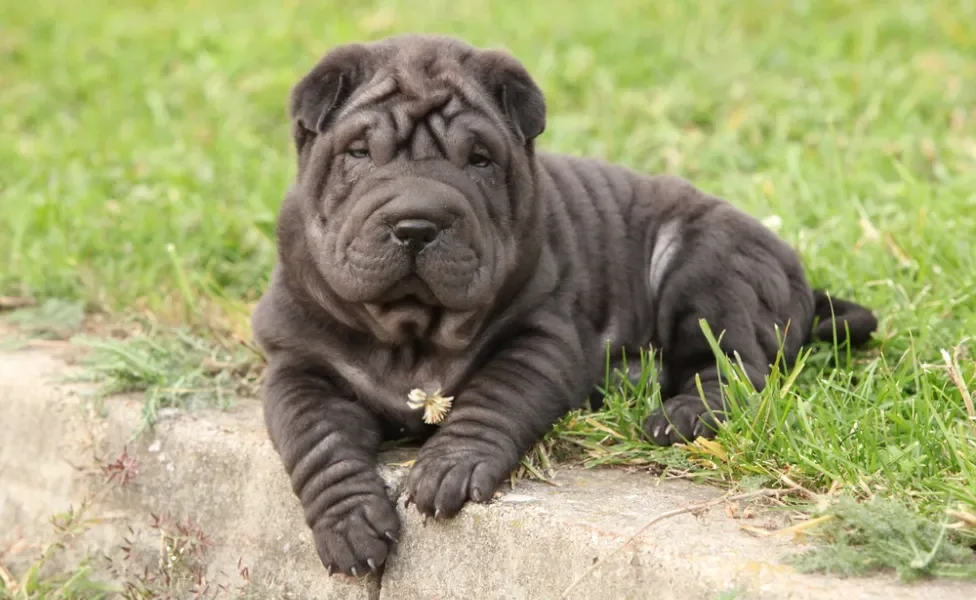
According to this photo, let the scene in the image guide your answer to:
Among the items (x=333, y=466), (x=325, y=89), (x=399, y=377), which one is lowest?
(x=333, y=466)

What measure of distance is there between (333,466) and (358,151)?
1.01 meters

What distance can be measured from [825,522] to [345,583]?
4.99 ft

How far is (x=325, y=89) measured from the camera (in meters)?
4.17

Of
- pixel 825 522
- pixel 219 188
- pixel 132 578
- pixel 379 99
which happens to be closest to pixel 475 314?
pixel 379 99

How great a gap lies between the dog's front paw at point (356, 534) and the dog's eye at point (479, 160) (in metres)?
1.12

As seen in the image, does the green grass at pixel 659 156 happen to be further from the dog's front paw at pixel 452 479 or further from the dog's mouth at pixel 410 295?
the dog's mouth at pixel 410 295

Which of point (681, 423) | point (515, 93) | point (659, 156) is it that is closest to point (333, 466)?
point (681, 423)

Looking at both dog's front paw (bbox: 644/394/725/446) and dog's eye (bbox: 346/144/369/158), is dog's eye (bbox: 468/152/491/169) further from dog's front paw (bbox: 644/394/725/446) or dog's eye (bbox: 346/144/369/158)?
dog's front paw (bbox: 644/394/725/446)

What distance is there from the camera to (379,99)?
161 inches

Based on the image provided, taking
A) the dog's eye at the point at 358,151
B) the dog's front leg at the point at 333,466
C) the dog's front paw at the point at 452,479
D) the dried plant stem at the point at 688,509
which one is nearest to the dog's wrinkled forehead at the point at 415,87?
the dog's eye at the point at 358,151

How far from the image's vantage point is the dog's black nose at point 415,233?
3.78m

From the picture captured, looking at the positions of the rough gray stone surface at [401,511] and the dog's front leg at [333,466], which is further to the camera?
the dog's front leg at [333,466]

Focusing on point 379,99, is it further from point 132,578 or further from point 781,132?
point 781,132

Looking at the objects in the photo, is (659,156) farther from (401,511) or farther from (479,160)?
(401,511)
